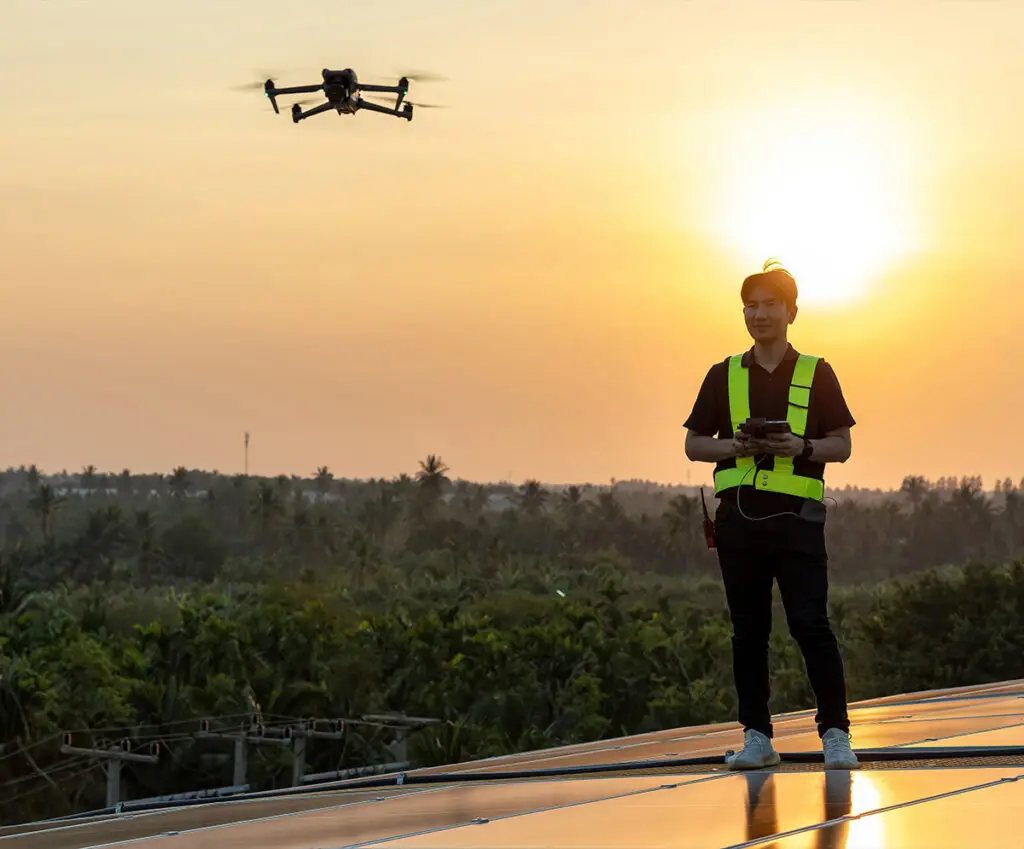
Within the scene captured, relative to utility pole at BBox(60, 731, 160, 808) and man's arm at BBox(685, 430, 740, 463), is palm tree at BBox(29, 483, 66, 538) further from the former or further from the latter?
man's arm at BBox(685, 430, 740, 463)

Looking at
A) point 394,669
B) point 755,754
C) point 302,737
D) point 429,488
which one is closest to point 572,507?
point 429,488

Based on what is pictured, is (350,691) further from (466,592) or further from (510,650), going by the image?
(466,592)

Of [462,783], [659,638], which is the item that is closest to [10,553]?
[659,638]

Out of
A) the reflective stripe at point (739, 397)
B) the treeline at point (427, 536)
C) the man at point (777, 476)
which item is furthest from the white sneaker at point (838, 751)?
the treeline at point (427, 536)

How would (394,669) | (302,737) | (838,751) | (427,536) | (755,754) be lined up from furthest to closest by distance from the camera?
(427,536)
(394,669)
(302,737)
(755,754)
(838,751)

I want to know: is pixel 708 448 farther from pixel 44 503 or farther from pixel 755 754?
pixel 44 503

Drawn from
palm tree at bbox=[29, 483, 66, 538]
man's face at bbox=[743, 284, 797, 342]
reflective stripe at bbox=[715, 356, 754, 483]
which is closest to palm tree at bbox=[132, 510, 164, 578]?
palm tree at bbox=[29, 483, 66, 538]
